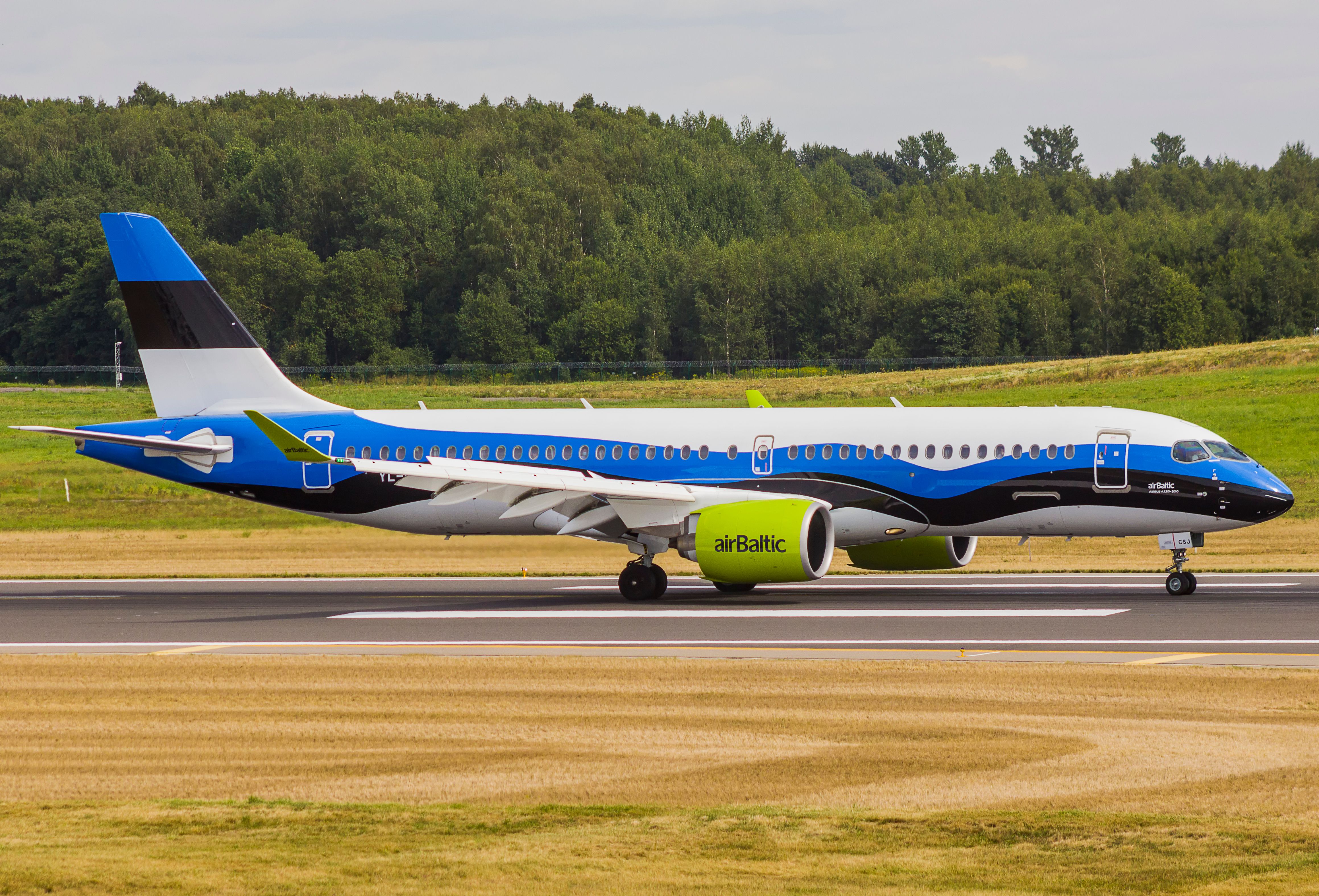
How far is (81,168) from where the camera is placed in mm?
154000

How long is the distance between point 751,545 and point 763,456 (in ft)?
9.55

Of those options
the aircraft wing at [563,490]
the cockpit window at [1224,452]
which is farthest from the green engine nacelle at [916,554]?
the cockpit window at [1224,452]

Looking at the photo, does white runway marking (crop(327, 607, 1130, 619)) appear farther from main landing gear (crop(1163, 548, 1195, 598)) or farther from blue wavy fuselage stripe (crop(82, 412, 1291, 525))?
blue wavy fuselage stripe (crop(82, 412, 1291, 525))

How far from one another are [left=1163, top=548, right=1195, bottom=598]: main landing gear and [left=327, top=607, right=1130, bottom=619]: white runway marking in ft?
8.29

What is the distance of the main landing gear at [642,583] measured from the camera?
29.4 meters

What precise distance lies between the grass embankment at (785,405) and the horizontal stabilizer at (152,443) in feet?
18.4

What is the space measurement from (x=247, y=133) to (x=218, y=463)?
161712mm

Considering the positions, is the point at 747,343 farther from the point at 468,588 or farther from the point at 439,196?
the point at 468,588

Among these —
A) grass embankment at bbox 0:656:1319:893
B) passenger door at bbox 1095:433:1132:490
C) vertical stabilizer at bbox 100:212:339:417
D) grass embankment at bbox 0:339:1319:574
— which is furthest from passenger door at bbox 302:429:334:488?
passenger door at bbox 1095:433:1132:490

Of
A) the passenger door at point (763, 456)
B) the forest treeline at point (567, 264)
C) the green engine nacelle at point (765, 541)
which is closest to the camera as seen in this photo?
the green engine nacelle at point (765, 541)

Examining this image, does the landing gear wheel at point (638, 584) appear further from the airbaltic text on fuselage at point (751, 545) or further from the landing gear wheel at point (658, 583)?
the airbaltic text on fuselage at point (751, 545)

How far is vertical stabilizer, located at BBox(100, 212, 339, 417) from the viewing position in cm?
3375

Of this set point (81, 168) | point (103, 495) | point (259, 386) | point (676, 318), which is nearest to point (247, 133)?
point (81, 168)

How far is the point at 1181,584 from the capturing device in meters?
27.7
